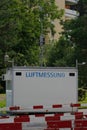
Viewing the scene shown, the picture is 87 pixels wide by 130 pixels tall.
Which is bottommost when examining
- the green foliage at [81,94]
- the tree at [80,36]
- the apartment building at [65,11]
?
the apartment building at [65,11]

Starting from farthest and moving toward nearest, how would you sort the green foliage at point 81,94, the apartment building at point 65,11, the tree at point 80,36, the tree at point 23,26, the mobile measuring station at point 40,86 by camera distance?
the apartment building at point 65,11, the tree at point 23,26, the green foliage at point 81,94, the tree at point 80,36, the mobile measuring station at point 40,86

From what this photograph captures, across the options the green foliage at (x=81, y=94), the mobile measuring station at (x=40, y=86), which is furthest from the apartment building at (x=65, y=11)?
the mobile measuring station at (x=40, y=86)

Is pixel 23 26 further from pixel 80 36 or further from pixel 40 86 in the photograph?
pixel 40 86

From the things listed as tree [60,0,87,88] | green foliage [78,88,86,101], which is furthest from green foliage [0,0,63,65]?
tree [60,0,87,88]

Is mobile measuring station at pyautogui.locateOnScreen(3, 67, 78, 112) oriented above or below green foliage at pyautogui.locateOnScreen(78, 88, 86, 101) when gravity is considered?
above

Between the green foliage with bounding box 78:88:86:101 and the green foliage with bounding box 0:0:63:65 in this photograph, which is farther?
the green foliage with bounding box 0:0:63:65

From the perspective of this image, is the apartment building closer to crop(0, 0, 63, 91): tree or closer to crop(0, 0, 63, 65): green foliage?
crop(0, 0, 63, 65): green foliage

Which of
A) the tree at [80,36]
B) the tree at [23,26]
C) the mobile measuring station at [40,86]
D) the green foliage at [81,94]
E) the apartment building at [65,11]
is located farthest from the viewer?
the apartment building at [65,11]

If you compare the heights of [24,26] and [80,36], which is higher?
[80,36]

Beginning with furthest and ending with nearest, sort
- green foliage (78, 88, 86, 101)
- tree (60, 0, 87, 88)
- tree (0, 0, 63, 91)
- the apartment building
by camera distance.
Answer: the apartment building → tree (0, 0, 63, 91) → green foliage (78, 88, 86, 101) → tree (60, 0, 87, 88)

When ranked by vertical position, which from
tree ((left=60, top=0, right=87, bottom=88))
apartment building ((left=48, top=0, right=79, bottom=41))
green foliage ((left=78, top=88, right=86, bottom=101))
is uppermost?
tree ((left=60, top=0, right=87, bottom=88))

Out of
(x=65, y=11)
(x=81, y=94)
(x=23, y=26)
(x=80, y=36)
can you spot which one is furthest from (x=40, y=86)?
(x=65, y=11)

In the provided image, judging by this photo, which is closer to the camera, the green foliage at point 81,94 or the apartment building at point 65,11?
the green foliage at point 81,94

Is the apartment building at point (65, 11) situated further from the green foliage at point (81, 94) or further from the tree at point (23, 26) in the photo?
the green foliage at point (81, 94)
